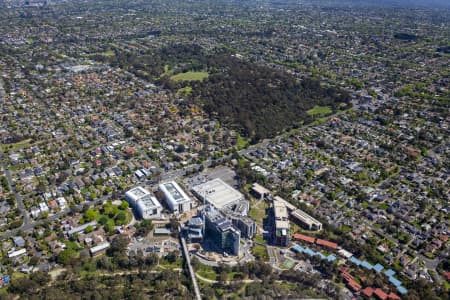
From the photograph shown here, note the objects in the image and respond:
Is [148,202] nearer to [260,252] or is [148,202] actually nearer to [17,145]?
[260,252]

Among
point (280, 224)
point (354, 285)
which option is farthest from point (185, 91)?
point (354, 285)

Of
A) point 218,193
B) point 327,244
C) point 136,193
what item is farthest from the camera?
point 218,193

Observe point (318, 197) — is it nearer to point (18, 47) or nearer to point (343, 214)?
point (343, 214)

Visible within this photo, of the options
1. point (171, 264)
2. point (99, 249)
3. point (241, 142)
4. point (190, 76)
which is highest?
point (190, 76)

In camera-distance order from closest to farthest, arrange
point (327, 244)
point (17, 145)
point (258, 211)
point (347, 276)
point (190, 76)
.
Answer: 1. point (347, 276)
2. point (327, 244)
3. point (258, 211)
4. point (17, 145)
5. point (190, 76)

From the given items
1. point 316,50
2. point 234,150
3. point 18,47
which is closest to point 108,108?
point 234,150

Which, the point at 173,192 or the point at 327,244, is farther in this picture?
the point at 173,192

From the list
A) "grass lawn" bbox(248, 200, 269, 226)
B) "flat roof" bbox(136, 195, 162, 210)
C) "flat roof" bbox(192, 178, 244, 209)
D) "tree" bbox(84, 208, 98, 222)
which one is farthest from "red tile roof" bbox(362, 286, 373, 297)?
"tree" bbox(84, 208, 98, 222)

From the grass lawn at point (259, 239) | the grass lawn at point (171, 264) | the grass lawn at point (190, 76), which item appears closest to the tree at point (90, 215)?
the grass lawn at point (171, 264)
